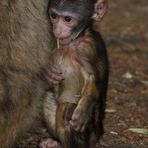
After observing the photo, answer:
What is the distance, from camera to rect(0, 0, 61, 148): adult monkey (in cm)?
459

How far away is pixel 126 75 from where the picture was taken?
7.30m

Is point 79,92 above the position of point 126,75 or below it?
below

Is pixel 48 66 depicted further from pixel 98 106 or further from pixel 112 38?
pixel 112 38

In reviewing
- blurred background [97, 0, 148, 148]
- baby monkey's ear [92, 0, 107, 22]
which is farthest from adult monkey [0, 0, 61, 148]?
blurred background [97, 0, 148, 148]

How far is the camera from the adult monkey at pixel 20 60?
15.1 feet

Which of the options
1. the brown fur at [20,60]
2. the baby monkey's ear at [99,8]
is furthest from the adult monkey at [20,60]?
the baby monkey's ear at [99,8]

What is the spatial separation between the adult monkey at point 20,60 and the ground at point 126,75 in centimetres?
45

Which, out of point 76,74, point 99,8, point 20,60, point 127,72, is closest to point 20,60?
point 20,60

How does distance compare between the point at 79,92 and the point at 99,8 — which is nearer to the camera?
the point at 79,92

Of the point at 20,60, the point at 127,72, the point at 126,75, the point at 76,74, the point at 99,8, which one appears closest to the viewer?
the point at 20,60

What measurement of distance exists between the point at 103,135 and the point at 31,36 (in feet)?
3.63

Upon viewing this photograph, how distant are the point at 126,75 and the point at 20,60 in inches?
109

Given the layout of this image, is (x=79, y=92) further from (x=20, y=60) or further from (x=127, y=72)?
(x=127, y=72)

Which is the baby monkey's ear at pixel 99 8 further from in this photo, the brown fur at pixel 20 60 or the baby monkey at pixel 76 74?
the brown fur at pixel 20 60
